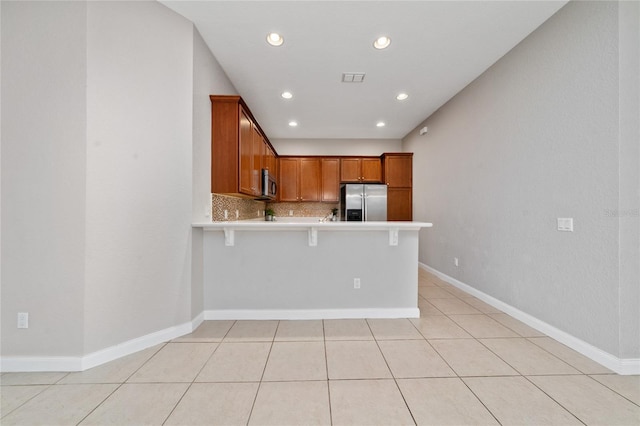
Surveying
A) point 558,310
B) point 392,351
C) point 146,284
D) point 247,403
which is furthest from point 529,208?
point 146,284

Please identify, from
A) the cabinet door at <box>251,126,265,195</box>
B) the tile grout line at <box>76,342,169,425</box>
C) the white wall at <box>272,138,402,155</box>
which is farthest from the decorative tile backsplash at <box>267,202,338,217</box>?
the tile grout line at <box>76,342,169,425</box>

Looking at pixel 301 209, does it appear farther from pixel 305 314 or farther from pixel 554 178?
pixel 554 178

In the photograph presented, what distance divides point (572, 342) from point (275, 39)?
12.6 feet

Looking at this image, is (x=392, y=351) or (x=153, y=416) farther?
(x=392, y=351)

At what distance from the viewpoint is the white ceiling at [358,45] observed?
7.31 feet

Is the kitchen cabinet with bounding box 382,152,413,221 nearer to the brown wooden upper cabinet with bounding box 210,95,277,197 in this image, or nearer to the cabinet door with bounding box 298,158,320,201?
the cabinet door with bounding box 298,158,320,201

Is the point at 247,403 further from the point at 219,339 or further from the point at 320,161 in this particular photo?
the point at 320,161

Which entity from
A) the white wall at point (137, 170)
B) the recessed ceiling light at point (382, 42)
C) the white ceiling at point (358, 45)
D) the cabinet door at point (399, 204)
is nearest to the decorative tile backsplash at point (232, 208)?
the white wall at point (137, 170)

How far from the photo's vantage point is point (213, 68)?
113 inches

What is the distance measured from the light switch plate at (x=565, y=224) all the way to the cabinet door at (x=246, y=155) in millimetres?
Result: 3058

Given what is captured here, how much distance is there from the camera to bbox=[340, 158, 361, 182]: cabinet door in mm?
5930

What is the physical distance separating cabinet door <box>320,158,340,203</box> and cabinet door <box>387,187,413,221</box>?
1.20m

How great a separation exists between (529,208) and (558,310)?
943mm

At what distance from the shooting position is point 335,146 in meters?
6.16
